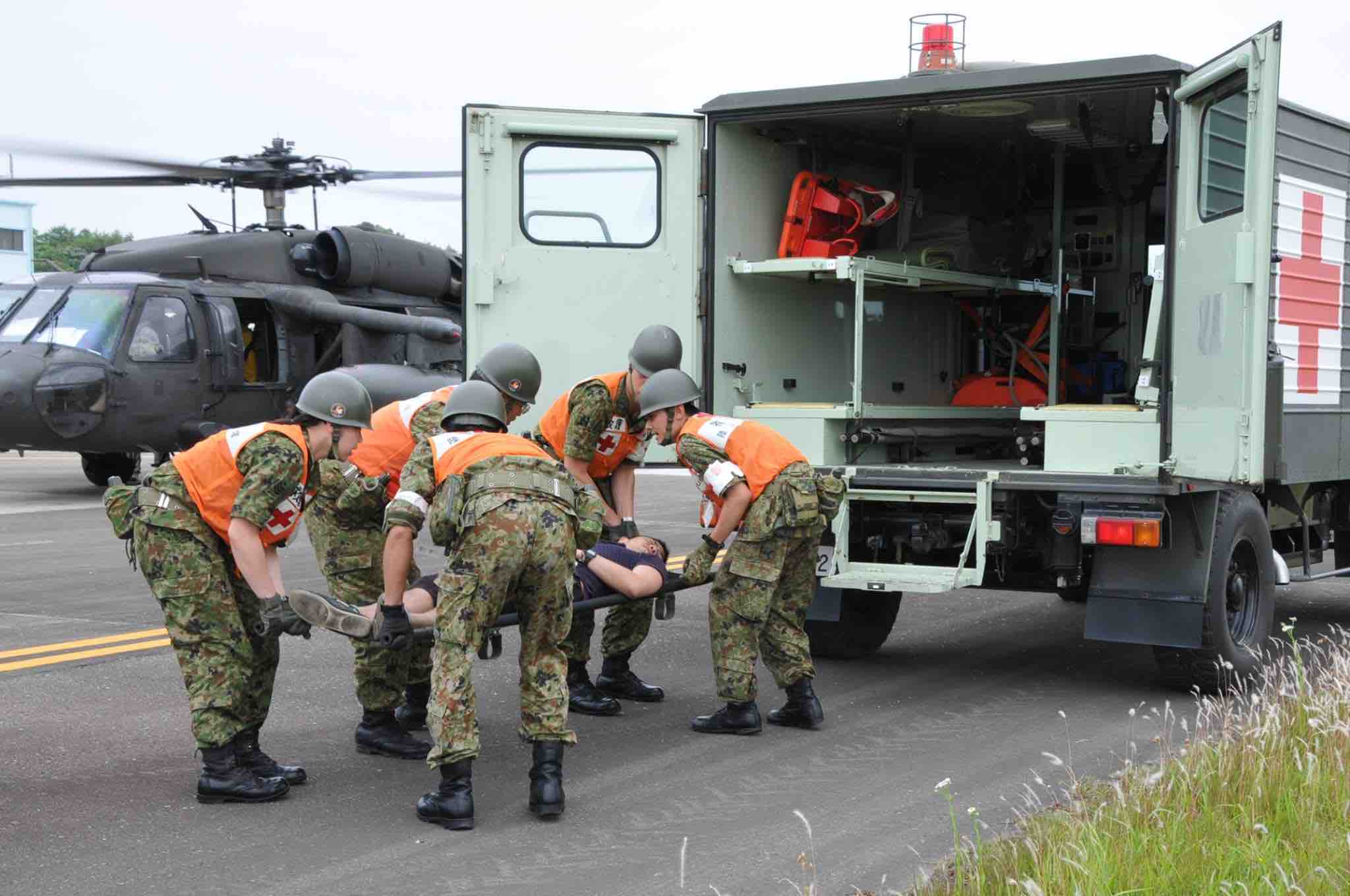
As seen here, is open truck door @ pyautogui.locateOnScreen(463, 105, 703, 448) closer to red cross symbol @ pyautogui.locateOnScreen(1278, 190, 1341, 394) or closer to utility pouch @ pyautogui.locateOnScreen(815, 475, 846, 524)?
utility pouch @ pyautogui.locateOnScreen(815, 475, 846, 524)

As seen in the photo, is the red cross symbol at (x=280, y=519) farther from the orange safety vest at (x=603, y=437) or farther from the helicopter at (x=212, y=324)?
the helicopter at (x=212, y=324)

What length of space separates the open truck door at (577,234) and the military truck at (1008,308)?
0.6 inches

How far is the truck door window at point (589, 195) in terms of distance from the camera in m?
8.00

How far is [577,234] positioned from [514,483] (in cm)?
312

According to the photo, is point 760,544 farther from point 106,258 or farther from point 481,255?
point 106,258

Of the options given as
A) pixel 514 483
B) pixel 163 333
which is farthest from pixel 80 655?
pixel 163 333

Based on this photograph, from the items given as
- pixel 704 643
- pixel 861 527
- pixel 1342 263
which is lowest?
pixel 704 643

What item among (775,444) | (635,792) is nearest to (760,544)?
(775,444)

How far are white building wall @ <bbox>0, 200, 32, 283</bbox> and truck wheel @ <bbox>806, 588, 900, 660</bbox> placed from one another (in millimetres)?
60236

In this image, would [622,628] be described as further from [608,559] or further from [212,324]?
[212,324]

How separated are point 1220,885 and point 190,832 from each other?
3236 mm

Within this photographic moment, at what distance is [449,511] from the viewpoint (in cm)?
522

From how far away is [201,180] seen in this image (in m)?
18.5

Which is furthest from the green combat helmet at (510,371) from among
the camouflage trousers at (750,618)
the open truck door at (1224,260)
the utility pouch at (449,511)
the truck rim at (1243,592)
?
the truck rim at (1243,592)
